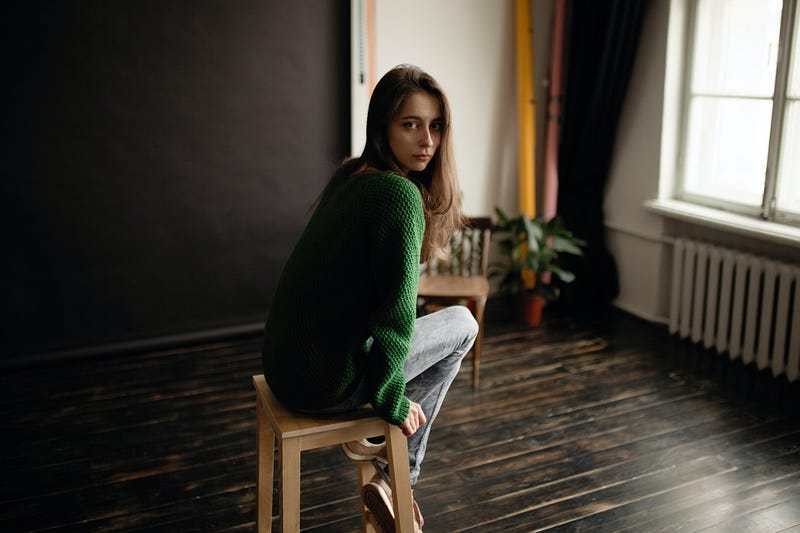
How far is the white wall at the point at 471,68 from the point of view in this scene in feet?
13.1

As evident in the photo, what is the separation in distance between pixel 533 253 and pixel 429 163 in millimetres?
2090

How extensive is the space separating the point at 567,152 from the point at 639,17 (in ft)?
2.62

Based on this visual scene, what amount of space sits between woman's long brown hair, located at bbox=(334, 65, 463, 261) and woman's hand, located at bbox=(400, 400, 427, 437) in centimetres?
43

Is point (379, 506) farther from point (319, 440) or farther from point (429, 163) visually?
point (429, 163)

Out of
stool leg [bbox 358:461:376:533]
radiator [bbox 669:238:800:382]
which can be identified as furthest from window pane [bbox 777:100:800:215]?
stool leg [bbox 358:461:376:533]

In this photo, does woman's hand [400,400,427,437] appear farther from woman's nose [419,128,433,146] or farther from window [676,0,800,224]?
window [676,0,800,224]

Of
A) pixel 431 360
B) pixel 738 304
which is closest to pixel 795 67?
pixel 738 304

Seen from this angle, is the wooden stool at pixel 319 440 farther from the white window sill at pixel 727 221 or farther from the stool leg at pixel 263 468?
the white window sill at pixel 727 221

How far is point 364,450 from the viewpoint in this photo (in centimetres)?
205

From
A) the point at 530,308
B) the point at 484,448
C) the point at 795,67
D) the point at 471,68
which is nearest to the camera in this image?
the point at 484,448

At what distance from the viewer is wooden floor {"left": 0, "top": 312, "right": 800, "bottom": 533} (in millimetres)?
2432

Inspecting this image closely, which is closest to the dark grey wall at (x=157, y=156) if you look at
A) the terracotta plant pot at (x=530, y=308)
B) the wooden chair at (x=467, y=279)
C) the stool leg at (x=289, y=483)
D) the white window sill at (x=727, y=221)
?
the wooden chair at (x=467, y=279)

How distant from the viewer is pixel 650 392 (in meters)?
3.30

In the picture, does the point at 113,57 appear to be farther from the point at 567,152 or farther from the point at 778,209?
the point at 778,209
